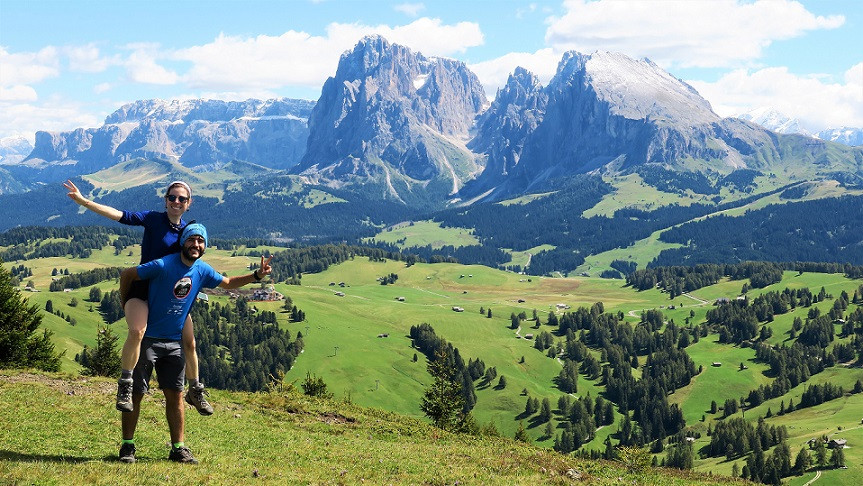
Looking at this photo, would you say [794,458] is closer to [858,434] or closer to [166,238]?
[858,434]

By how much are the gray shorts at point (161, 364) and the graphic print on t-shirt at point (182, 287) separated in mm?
1504

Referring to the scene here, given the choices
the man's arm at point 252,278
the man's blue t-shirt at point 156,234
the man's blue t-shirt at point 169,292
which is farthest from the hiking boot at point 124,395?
the man's arm at point 252,278

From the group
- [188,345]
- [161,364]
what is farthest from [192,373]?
[161,364]

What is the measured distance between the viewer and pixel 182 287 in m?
21.2

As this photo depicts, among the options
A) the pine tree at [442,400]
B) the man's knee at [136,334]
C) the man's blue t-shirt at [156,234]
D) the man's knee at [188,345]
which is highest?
the man's blue t-shirt at [156,234]

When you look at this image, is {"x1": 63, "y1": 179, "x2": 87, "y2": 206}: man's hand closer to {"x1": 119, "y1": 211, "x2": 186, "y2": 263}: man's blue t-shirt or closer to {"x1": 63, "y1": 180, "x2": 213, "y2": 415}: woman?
{"x1": 63, "y1": 180, "x2": 213, "y2": 415}: woman

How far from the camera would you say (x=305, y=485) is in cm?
2273

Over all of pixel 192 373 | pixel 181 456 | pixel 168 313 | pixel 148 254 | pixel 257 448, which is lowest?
pixel 257 448

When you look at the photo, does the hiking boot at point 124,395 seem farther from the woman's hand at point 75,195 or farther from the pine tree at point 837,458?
the pine tree at point 837,458

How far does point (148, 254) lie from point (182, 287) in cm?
170

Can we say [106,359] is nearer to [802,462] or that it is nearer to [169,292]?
[169,292]

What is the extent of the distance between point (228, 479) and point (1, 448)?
25.7 feet

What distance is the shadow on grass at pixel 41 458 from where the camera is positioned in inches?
835

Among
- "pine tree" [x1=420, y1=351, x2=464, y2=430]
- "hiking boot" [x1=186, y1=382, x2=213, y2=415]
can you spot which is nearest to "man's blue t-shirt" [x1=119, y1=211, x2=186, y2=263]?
"hiking boot" [x1=186, y1=382, x2=213, y2=415]
